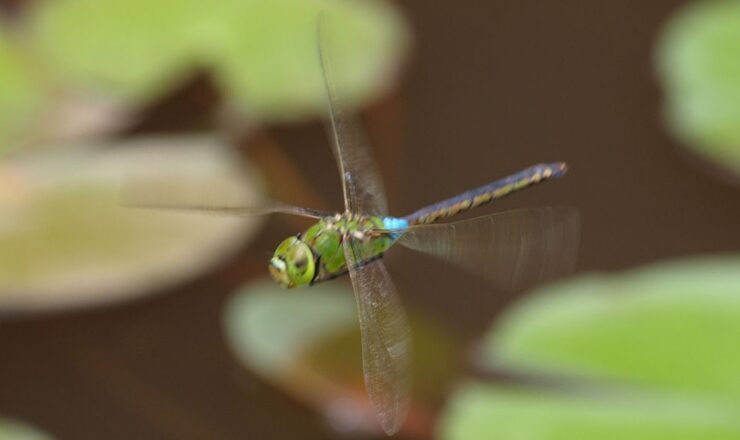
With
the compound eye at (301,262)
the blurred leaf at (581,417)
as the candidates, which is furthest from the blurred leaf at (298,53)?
the compound eye at (301,262)

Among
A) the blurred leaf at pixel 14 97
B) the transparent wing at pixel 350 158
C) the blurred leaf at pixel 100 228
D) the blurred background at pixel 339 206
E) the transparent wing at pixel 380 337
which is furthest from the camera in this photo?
the blurred leaf at pixel 14 97

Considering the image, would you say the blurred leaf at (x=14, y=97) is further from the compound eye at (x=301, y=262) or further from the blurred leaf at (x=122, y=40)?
the compound eye at (x=301, y=262)

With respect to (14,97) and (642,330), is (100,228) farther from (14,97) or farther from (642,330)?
(642,330)

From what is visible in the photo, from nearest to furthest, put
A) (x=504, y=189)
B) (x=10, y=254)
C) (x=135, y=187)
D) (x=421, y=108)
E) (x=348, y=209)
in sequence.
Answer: (x=348, y=209)
(x=504, y=189)
(x=10, y=254)
(x=135, y=187)
(x=421, y=108)

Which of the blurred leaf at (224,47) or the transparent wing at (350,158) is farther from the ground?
the blurred leaf at (224,47)

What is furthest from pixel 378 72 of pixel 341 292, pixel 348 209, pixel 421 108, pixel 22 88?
pixel 348 209

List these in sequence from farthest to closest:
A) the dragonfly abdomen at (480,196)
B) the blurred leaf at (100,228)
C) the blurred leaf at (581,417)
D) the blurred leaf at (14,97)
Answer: the blurred leaf at (14,97)
the blurred leaf at (100,228)
the blurred leaf at (581,417)
the dragonfly abdomen at (480,196)

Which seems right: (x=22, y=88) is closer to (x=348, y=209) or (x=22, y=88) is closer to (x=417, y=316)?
(x=417, y=316)

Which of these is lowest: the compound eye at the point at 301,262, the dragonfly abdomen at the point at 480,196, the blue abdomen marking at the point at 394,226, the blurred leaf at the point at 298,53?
the compound eye at the point at 301,262

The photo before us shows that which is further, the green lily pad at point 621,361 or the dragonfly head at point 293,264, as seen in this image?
the green lily pad at point 621,361
